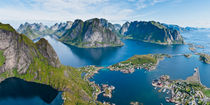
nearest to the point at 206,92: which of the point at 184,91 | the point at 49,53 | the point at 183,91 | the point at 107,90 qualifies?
the point at 184,91

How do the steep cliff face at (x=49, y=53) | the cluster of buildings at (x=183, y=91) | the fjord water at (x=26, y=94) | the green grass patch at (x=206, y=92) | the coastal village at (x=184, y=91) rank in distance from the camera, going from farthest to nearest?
the steep cliff face at (x=49, y=53) → the green grass patch at (x=206, y=92) → the coastal village at (x=184, y=91) → the cluster of buildings at (x=183, y=91) → the fjord water at (x=26, y=94)

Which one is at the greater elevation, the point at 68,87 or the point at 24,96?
the point at 68,87

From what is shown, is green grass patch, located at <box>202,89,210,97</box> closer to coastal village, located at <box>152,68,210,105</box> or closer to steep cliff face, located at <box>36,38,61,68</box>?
coastal village, located at <box>152,68,210,105</box>

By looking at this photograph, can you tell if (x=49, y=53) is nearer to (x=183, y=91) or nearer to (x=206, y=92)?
(x=183, y=91)

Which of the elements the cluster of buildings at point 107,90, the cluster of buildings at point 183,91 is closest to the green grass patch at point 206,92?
the cluster of buildings at point 183,91

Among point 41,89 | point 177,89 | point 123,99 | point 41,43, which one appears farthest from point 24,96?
point 177,89

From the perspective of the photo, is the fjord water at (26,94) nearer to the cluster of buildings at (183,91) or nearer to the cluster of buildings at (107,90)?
the cluster of buildings at (107,90)

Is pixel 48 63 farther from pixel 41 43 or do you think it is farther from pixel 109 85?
pixel 109 85
